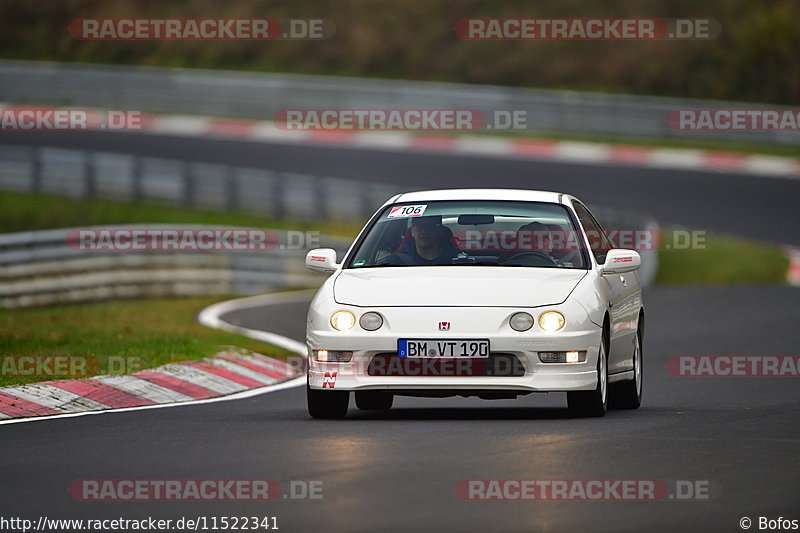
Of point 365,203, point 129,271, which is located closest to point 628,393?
point 129,271

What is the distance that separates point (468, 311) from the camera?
33.8 feet

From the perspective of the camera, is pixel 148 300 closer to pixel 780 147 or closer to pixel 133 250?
pixel 133 250

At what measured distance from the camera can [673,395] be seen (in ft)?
42.3

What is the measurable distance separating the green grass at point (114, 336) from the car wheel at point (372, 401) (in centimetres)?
228

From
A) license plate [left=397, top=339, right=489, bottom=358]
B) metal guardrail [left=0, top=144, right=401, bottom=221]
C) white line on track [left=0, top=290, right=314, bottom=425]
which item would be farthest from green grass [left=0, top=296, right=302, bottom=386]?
metal guardrail [left=0, top=144, right=401, bottom=221]

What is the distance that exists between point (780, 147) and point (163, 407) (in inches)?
1189

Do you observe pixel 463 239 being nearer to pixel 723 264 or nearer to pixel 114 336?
pixel 114 336

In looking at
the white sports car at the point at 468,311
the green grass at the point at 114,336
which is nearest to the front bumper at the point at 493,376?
the white sports car at the point at 468,311

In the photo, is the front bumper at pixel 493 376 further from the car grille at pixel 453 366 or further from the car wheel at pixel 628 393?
the car wheel at pixel 628 393

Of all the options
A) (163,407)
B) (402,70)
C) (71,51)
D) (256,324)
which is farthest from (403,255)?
(71,51)

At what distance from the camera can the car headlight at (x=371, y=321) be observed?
1036cm

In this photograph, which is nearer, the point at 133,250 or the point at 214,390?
the point at 214,390

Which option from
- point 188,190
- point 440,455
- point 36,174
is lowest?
point 440,455

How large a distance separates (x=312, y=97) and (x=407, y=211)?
102 ft
